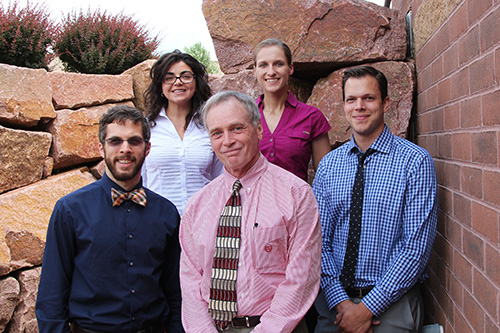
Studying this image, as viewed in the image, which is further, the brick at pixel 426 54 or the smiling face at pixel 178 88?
the smiling face at pixel 178 88

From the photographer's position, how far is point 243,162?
76.1 inches

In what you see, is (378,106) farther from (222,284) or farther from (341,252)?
(222,284)

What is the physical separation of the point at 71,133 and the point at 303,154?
2.52 meters

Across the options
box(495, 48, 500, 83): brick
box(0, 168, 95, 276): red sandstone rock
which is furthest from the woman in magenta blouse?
box(0, 168, 95, 276): red sandstone rock

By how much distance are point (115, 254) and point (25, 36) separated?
11.2ft

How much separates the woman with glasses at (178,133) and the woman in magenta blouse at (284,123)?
0.40 metres

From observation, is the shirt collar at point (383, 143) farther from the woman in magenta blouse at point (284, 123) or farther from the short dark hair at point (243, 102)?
the short dark hair at point (243, 102)

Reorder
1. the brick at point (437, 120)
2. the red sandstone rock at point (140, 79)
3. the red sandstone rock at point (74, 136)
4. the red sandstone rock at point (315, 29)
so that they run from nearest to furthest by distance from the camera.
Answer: the brick at point (437, 120) < the red sandstone rock at point (315, 29) < the red sandstone rock at point (74, 136) < the red sandstone rock at point (140, 79)

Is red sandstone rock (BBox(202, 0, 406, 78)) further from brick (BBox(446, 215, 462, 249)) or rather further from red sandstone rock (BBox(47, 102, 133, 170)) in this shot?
brick (BBox(446, 215, 462, 249))

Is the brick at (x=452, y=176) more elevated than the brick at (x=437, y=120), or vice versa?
the brick at (x=437, y=120)

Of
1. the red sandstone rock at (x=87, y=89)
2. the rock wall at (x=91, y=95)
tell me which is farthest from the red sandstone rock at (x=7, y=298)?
the red sandstone rock at (x=87, y=89)

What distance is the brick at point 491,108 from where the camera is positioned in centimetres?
155

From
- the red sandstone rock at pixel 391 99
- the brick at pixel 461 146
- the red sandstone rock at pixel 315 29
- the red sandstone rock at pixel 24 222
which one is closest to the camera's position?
the brick at pixel 461 146

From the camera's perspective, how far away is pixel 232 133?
1.92m
